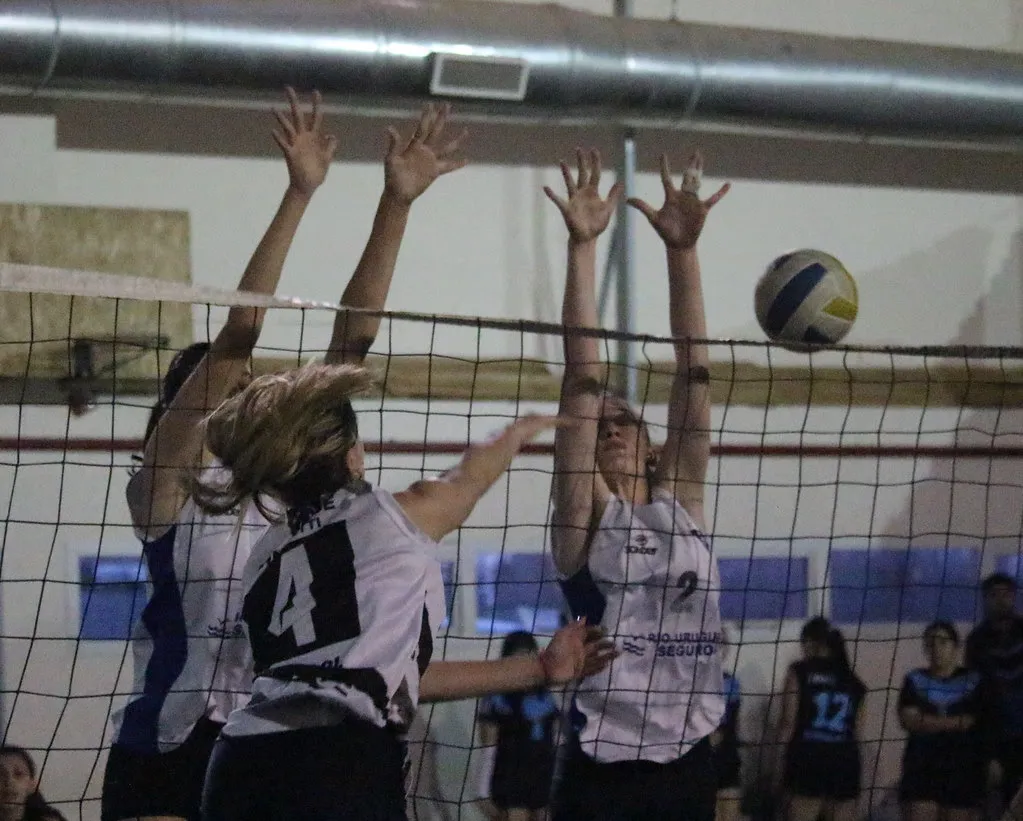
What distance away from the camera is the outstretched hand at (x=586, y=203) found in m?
3.66

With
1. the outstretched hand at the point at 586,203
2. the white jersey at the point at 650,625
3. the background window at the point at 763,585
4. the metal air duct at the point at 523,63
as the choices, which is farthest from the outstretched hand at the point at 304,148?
the background window at the point at 763,585

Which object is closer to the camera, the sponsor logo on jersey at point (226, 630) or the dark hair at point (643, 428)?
the sponsor logo on jersey at point (226, 630)

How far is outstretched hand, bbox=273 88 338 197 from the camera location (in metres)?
3.24

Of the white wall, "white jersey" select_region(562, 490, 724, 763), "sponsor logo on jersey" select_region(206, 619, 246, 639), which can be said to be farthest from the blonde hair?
the white wall

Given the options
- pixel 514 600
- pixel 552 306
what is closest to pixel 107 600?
pixel 514 600

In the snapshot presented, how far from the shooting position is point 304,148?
330 cm

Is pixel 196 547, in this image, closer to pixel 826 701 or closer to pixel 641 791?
pixel 641 791

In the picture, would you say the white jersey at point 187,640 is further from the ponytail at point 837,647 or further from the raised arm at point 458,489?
the ponytail at point 837,647

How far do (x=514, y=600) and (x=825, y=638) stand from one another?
5.30 feet

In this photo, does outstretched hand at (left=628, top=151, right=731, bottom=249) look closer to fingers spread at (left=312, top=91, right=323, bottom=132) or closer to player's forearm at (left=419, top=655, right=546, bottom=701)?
fingers spread at (left=312, top=91, right=323, bottom=132)

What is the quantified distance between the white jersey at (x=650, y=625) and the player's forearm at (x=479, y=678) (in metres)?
0.55

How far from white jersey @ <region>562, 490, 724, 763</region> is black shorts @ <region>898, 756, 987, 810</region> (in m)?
3.27

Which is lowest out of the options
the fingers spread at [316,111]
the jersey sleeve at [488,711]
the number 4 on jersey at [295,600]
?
the jersey sleeve at [488,711]

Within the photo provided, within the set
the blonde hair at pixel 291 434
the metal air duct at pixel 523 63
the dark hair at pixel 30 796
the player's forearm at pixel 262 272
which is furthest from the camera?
the metal air duct at pixel 523 63
